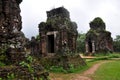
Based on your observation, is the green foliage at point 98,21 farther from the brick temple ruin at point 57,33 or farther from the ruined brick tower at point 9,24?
the ruined brick tower at point 9,24

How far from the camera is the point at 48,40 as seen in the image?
59.6ft

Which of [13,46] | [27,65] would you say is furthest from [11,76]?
[13,46]

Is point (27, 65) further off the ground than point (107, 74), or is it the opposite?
point (27, 65)

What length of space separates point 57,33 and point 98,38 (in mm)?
16880

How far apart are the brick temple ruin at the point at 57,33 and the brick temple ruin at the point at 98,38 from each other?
14.3 metres

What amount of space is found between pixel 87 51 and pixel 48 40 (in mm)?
16253

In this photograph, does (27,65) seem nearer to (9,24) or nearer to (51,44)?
(9,24)

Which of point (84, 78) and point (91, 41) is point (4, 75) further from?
point (91, 41)

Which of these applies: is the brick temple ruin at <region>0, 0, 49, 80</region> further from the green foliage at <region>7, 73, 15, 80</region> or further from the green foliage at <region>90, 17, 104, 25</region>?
the green foliage at <region>90, 17, 104, 25</region>

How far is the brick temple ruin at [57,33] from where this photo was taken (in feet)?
54.8

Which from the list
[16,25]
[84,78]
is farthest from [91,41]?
[16,25]

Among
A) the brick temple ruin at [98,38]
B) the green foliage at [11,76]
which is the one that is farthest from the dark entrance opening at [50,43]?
the brick temple ruin at [98,38]

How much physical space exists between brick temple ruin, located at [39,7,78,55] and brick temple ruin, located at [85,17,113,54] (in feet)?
47.0

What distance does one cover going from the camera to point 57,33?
16953 mm
